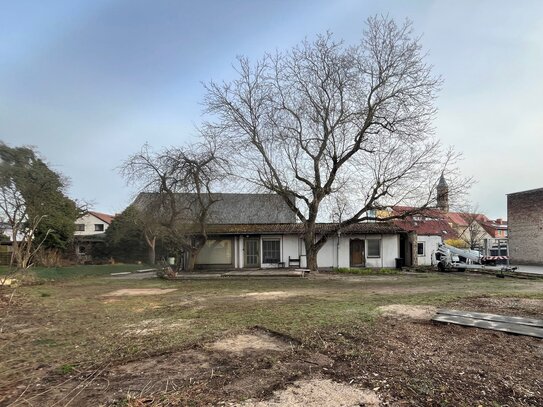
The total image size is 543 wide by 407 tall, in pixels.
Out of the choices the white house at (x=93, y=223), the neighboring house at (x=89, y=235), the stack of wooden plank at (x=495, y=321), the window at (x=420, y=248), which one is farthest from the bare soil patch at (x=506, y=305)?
the white house at (x=93, y=223)

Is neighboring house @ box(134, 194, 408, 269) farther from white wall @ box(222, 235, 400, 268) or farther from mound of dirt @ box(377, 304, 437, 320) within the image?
mound of dirt @ box(377, 304, 437, 320)

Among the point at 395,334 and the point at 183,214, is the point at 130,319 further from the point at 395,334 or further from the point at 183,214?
the point at 183,214

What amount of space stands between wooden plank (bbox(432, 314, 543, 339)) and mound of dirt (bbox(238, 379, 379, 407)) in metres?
4.07

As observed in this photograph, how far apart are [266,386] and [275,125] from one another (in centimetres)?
1807

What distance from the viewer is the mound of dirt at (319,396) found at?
398 cm

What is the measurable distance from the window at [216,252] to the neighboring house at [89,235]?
16672 millimetres

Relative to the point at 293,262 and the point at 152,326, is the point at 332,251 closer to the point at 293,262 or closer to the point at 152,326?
the point at 293,262

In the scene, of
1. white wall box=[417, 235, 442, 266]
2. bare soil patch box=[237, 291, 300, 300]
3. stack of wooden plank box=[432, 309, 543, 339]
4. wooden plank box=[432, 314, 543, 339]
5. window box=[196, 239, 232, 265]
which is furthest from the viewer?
white wall box=[417, 235, 442, 266]

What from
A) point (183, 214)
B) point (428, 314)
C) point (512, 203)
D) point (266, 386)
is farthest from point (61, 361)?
point (512, 203)

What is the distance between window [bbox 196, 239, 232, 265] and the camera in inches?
1144

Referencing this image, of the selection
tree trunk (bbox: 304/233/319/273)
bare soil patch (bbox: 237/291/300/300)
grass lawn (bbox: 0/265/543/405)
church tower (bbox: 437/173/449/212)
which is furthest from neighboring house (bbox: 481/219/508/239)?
grass lawn (bbox: 0/265/543/405)

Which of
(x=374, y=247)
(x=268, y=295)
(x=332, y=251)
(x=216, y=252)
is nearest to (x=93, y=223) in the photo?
(x=216, y=252)

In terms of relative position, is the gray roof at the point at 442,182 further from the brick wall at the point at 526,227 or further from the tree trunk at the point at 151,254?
the tree trunk at the point at 151,254

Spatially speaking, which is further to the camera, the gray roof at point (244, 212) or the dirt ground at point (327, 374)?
the gray roof at point (244, 212)
